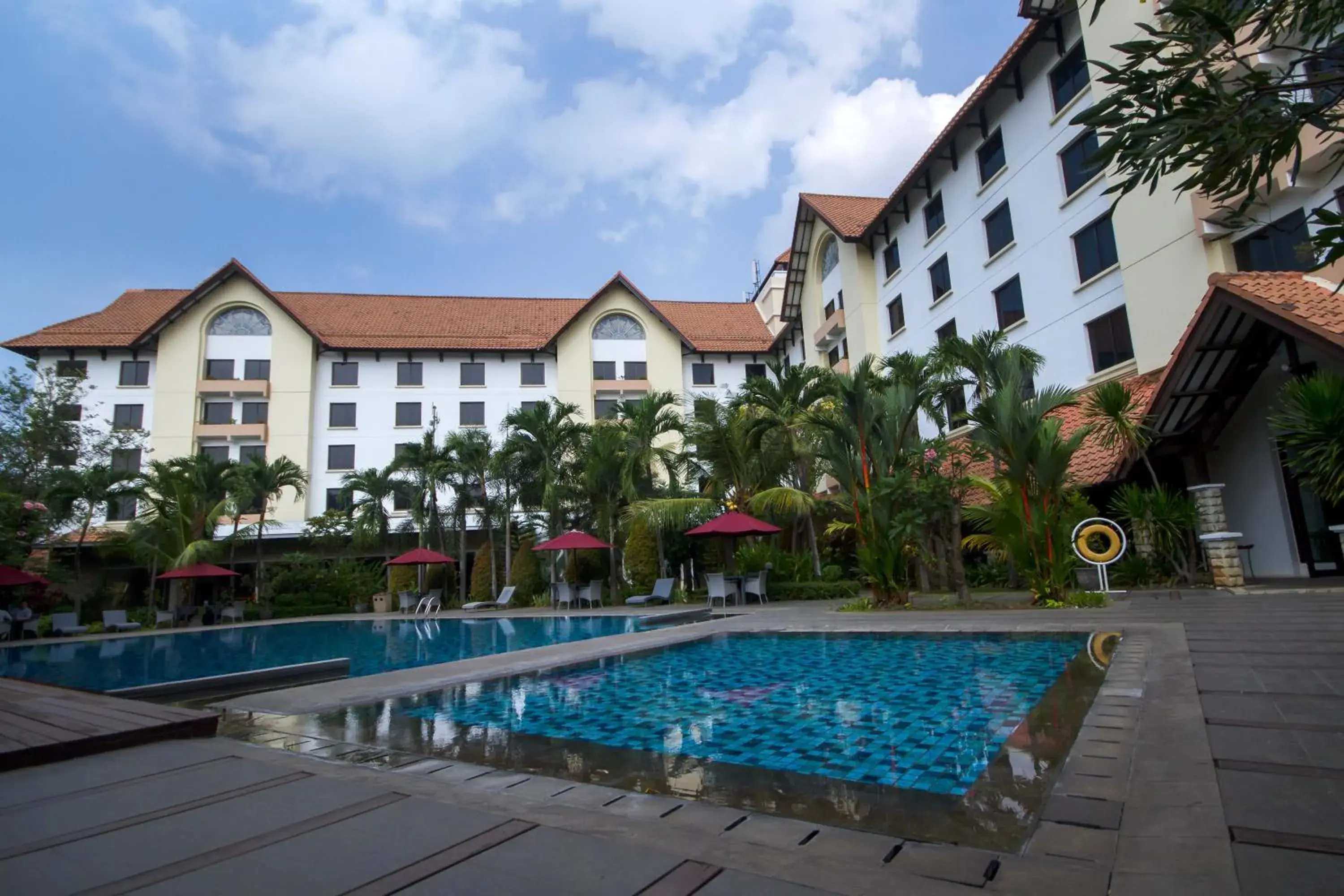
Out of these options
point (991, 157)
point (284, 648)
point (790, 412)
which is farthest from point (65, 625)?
point (991, 157)

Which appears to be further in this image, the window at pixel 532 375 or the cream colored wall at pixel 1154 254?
the window at pixel 532 375

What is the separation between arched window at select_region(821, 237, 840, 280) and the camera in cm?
2866

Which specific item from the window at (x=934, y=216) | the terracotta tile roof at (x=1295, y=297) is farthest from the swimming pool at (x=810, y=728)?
the window at (x=934, y=216)

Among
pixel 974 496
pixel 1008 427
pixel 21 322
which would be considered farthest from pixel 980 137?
pixel 21 322

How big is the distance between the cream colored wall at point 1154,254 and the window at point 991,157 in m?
4.12

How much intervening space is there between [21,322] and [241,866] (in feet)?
118

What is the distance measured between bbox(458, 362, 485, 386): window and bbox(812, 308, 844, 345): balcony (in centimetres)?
1494

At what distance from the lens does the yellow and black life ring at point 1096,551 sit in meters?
12.1

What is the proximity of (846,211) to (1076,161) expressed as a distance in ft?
39.2

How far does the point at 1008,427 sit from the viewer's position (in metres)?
11.6

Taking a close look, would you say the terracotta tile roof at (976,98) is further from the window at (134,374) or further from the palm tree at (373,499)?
the window at (134,374)

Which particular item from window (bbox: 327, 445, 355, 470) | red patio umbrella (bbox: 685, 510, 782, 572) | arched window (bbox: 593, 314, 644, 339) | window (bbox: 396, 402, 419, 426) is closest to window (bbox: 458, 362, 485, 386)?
window (bbox: 396, 402, 419, 426)

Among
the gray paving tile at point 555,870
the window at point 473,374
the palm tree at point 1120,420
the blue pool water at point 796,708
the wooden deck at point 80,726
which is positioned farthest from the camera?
the window at point 473,374

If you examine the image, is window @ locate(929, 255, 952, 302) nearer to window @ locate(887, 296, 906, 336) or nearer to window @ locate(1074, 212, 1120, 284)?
window @ locate(887, 296, 906, 336)
